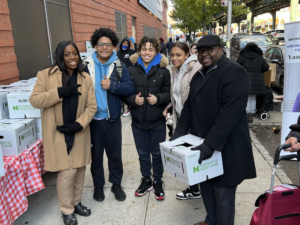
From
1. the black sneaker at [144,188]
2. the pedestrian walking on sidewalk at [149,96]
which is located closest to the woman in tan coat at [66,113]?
the pedestrian walking on sidewalk at [149,96]

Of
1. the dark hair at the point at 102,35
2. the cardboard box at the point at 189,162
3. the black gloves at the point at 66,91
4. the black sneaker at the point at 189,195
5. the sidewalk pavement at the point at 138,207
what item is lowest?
the sidewalk pavement at the point at 138,207

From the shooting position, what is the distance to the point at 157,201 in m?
3.37

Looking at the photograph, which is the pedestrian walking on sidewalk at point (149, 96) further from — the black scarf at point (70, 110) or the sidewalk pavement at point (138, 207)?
the black scarf at point (70, 110)

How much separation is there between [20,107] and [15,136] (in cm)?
51

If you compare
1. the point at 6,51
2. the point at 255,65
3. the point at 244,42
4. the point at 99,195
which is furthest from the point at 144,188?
the point at 244,42

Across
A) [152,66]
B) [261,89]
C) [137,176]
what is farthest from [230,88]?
[261,89]

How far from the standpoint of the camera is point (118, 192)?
344cm

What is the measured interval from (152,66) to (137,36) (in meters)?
16.1

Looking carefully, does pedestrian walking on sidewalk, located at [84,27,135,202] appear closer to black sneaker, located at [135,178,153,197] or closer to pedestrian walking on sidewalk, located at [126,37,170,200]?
pedestrian walking on sidewalk, located at [126,37,170,200]

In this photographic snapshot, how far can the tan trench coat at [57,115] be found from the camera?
103 inches

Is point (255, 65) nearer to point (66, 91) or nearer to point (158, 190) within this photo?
point (158, 190)

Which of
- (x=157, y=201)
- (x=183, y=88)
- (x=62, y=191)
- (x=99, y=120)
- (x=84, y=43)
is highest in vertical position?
(x=84, y=43)

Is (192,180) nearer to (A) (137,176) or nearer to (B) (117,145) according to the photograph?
(B) (117,145)

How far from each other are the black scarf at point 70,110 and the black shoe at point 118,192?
0.99 meters
